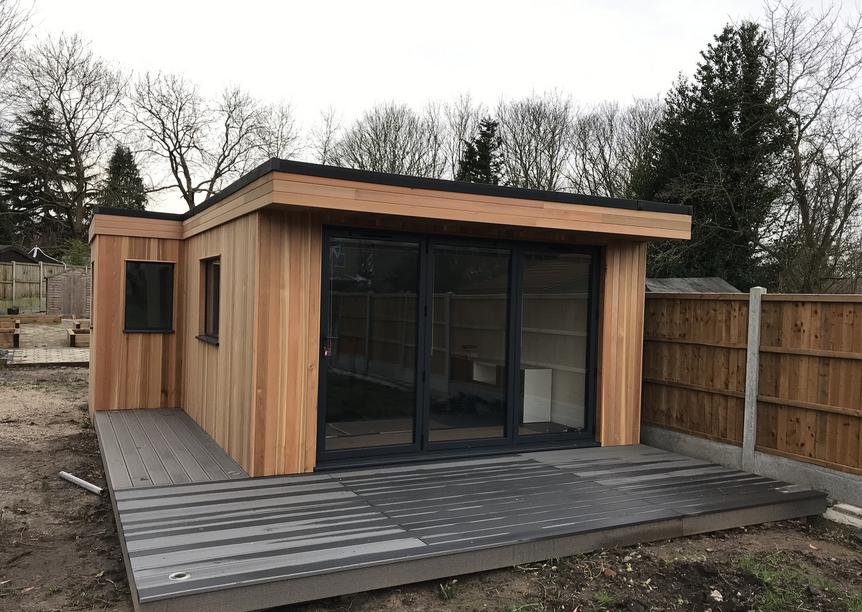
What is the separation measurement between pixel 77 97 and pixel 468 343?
22.1 metres

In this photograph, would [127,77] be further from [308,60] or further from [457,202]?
[457,202]

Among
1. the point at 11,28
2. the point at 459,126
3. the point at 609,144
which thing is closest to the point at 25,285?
the point at 11,28

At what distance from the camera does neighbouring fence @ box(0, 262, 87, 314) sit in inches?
892

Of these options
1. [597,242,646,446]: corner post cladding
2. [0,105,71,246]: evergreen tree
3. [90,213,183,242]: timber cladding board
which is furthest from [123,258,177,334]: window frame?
[0,105,71,246]: evergreen tree

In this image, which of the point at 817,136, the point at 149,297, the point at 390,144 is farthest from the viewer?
the point at 390,144

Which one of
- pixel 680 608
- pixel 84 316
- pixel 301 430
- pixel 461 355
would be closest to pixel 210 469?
pixel 301 430

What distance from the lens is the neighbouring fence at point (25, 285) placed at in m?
22.7

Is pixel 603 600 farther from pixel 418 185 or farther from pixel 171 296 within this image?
pixel 171 296

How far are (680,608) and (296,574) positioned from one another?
6.16ft

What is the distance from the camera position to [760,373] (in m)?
5.34

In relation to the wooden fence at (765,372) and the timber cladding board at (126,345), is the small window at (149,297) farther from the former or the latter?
the wooden fence at (765,372)

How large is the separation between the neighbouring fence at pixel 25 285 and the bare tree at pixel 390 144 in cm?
1013

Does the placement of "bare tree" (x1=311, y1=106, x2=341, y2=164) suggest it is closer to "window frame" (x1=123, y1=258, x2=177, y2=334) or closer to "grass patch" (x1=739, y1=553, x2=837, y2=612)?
"window frame" (x1=123, y1=258, x2=177, y2=334)

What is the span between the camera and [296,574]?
3.04 m
